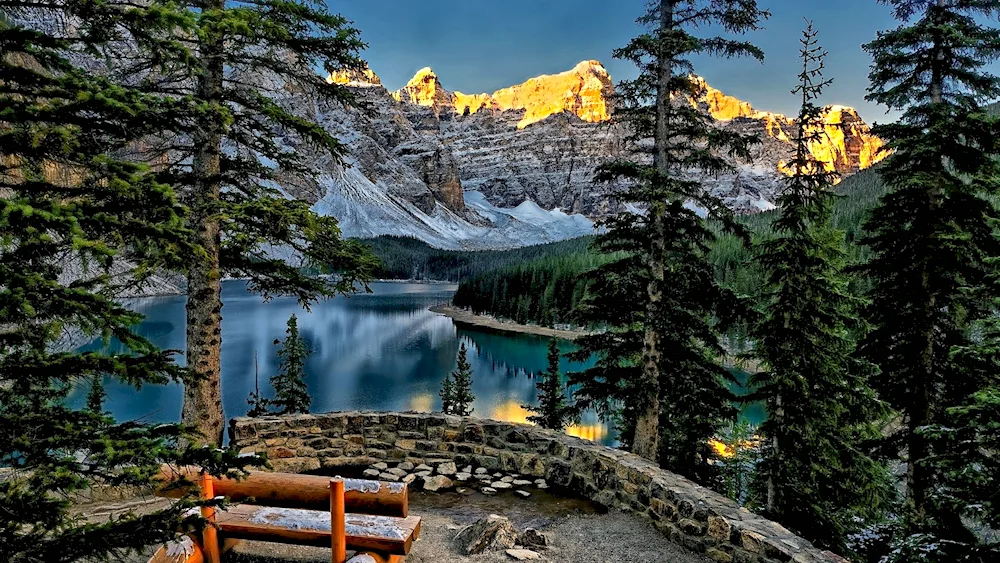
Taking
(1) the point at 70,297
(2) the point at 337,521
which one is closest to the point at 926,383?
A: (2) the point at 337,521

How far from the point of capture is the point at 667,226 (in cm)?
1168

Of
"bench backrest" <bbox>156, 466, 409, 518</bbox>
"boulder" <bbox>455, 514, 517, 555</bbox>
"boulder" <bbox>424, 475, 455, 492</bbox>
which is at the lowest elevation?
"boulder" <bbox>424, 475, 455, 492</bbox>

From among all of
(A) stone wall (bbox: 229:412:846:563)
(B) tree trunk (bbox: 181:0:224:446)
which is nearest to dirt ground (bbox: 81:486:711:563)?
(A) stone wall (bbox: 229:412:846:563)

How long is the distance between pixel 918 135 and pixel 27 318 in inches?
591

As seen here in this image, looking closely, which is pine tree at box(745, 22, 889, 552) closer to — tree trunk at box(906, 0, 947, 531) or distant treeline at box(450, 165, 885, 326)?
tree trunk at box(906, 0, 947, 531)

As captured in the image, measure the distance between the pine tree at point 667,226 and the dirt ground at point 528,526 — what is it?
3.65 meters

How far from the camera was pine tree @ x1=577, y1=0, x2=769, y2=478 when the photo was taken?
36.2 feet

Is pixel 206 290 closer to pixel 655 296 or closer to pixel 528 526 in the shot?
pixel 528 526

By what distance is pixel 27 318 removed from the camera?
10.4ft

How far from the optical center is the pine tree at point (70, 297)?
113 inches

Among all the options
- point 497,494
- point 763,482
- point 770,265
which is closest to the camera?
point 497,494

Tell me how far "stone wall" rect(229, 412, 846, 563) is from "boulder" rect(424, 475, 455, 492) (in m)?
0.82

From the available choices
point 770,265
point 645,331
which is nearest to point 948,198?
point 770,265

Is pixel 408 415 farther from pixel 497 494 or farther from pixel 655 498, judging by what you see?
pixel 655 498
